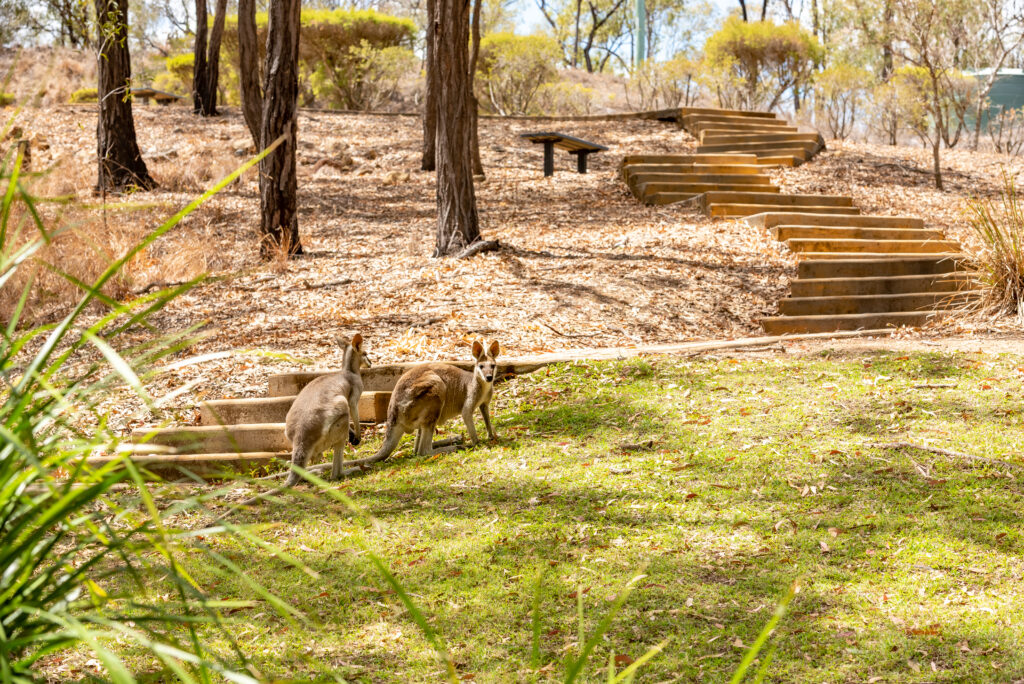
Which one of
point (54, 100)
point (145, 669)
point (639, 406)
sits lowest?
point (145, 669)

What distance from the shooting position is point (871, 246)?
12.6 metres

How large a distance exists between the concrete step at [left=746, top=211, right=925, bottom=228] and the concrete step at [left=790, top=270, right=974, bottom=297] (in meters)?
2.24

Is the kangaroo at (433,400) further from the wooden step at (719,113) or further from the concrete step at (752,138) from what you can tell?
the wooden step at (719,113)

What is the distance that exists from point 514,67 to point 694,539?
83.6 ft

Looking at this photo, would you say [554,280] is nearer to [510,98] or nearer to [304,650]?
[304,650]

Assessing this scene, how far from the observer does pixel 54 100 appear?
22.3 meters

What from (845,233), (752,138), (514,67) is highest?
(514,67)

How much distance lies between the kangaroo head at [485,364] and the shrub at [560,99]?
24.4 metres

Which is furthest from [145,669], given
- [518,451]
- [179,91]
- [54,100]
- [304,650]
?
[179,91]

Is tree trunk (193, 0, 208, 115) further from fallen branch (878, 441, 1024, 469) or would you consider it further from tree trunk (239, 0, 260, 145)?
fallen branch (878, 441, 1024, 469)

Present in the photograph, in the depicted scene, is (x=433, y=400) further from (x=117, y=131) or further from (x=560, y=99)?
(x=560, y=99)

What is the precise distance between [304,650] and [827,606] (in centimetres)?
238

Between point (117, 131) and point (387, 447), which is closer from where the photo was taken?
point (387, 447)

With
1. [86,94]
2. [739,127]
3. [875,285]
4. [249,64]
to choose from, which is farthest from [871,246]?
[86,94]
